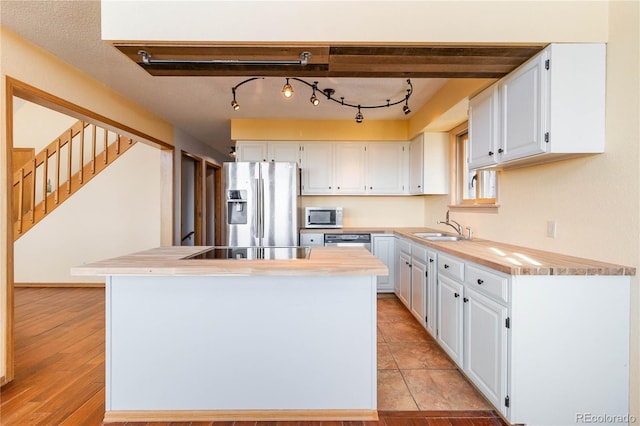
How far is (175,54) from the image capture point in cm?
199

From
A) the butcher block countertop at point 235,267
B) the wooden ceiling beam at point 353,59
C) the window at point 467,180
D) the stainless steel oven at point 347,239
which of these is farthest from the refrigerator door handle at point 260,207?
the window at point 467,180

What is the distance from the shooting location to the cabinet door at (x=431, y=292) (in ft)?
9.09

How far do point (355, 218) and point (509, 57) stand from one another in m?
3.14

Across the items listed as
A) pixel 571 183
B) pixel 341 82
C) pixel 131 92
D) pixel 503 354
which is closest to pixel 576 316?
pixel 503 354

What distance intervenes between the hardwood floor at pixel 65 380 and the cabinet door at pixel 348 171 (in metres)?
3.05

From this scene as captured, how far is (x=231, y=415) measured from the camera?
185 cm

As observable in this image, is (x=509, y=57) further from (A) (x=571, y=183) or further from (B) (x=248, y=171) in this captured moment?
(B) (x=248, y=171)

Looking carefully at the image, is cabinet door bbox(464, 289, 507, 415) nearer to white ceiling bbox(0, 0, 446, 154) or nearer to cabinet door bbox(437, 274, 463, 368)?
cabinet door bbox(437, 274, 463, 368)

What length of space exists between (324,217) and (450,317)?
94.9 inches

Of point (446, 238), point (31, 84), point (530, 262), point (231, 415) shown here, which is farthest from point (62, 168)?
point (530, 262)

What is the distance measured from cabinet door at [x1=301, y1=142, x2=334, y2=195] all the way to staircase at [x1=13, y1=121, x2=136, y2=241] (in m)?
2.64

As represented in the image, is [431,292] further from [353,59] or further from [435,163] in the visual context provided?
[353,59]

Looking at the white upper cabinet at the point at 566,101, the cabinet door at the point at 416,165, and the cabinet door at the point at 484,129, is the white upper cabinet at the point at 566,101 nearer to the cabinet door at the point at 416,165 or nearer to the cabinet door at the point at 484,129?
the cabinet door at the point at 484,129

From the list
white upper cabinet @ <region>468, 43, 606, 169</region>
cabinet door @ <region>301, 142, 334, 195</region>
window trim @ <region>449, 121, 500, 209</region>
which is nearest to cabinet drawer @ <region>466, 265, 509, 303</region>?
white upper cabinet @ <region>468, 43, 606, 169</region>
